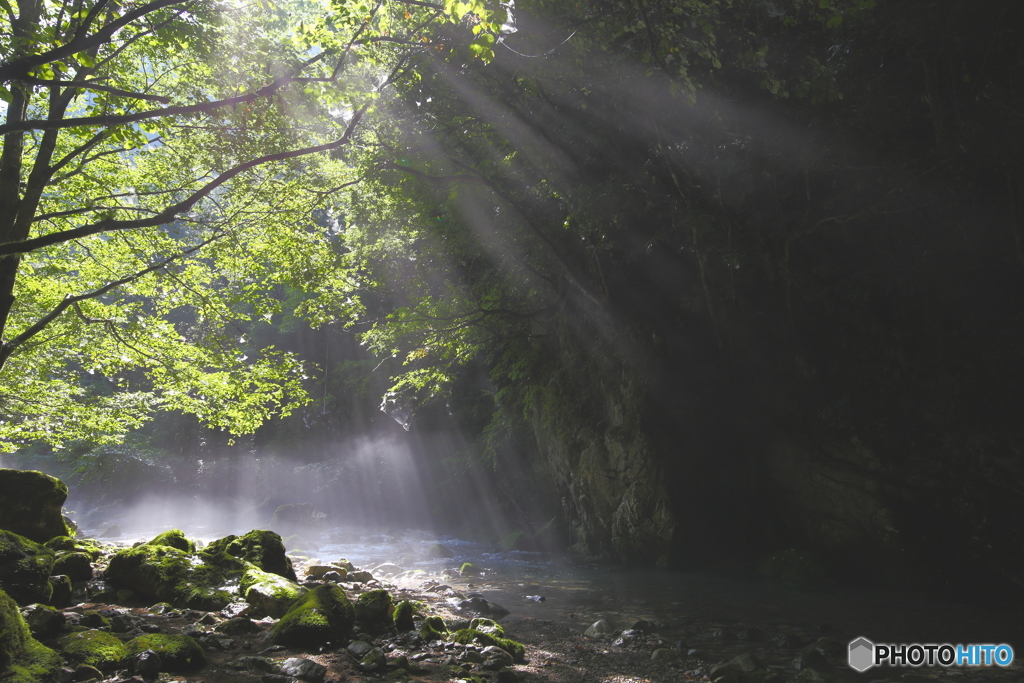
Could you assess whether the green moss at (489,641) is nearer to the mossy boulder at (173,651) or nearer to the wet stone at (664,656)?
the wet stone at (664,656)

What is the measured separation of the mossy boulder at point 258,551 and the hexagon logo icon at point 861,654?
7.02 metres

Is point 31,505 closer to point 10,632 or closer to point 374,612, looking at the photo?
point 10,632

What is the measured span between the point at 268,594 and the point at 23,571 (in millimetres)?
2215

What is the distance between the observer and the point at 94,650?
3.91 meters

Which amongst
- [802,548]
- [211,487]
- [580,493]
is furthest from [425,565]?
[211,487]

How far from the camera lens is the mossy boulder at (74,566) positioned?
253 inches

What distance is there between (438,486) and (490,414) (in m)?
4.03

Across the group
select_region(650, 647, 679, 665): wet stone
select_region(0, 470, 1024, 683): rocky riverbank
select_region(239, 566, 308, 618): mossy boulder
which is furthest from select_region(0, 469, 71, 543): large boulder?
select_region(650, 647, 679, 665): wet stone

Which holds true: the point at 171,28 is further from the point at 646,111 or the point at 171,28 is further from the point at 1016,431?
the point at 1016,431

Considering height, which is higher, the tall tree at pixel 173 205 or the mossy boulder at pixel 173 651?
the tall tree at pixel 173 205

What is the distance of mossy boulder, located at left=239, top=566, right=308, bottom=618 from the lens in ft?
19.8

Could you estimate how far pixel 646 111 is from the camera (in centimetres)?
868

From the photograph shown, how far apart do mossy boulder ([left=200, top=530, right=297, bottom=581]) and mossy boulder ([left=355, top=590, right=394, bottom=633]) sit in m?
2.39

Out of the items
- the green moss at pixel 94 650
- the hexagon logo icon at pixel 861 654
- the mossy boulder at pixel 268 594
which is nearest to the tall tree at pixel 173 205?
the mossy boulder at pixel 268 594
